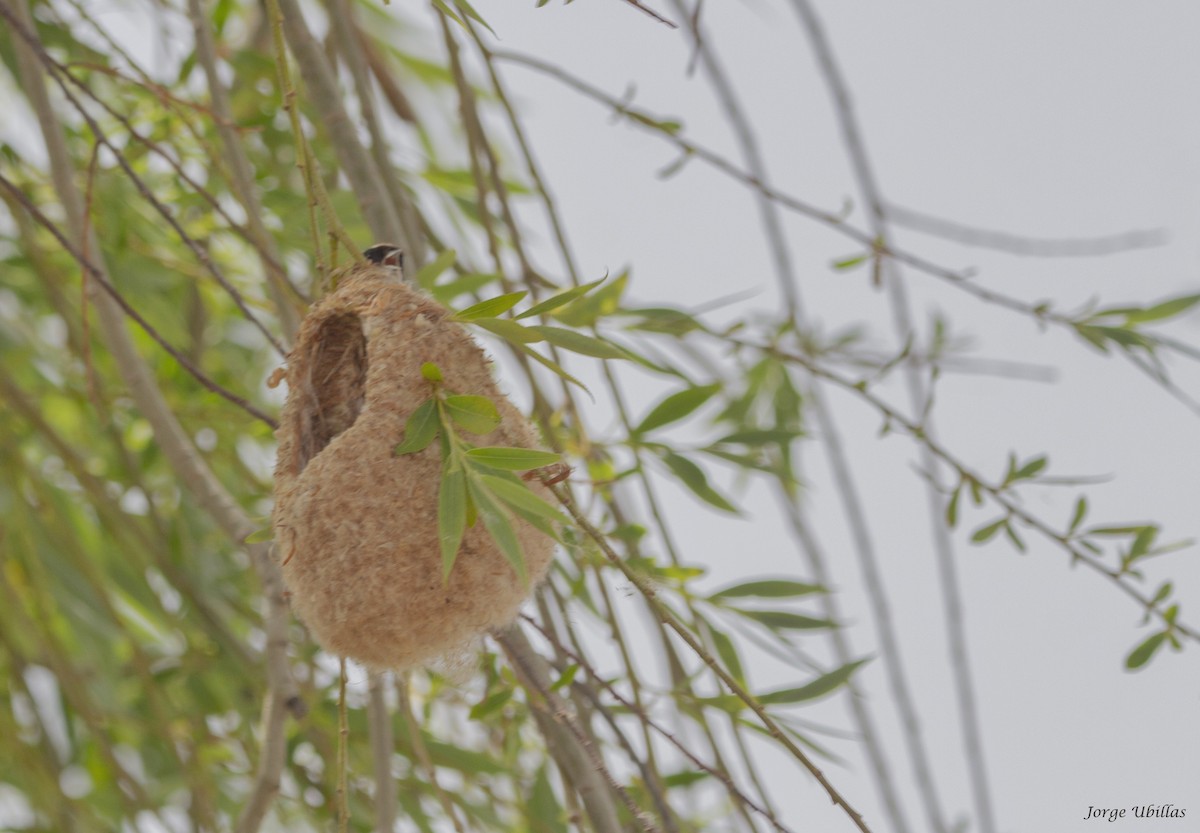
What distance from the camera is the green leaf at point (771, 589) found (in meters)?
0.99

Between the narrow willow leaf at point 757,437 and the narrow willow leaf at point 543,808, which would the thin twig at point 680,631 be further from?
the narrow willow leaf at point 543,808

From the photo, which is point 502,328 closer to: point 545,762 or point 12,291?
point 545,762

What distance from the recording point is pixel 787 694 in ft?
3.13

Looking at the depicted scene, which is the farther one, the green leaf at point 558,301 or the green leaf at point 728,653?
the green leaf at point 728,653

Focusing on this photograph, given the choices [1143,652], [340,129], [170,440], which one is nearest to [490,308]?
[340,129]

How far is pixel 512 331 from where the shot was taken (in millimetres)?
588

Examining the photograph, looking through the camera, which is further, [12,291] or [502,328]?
[12,291]

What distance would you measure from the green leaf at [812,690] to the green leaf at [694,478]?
0.48 ft

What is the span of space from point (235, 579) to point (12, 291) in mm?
495

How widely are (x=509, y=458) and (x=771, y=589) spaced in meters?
0.48

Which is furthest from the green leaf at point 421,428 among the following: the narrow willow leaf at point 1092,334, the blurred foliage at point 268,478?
the narrow willow leaf at point 1092,334

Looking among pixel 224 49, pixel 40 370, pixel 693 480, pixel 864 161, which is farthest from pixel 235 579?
pixel 864 161

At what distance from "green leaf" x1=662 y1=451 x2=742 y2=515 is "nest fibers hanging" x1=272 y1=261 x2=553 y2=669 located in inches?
11.3

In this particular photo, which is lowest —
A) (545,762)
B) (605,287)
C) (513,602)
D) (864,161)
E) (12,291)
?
(513,602)
